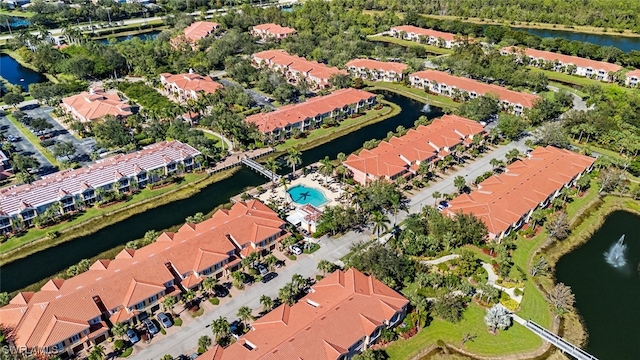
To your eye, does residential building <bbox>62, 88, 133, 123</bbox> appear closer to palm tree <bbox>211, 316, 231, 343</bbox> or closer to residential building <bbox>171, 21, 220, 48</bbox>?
residential building <bbox>171, 21, 220, 48</bbox>

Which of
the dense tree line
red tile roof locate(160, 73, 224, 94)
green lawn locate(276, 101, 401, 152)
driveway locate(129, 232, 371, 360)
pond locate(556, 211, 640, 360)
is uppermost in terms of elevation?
the dense tree line

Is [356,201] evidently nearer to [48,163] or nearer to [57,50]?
[48,163]

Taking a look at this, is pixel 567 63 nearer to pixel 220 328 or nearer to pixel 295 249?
pixel 295 249

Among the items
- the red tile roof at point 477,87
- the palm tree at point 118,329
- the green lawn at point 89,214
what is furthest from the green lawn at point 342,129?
the palm tree at point 118,329

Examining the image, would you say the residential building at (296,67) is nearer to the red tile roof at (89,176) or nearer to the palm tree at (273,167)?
the palm tree at (273,167)

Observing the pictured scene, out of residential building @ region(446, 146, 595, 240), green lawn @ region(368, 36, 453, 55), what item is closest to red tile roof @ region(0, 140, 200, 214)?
residential building @ region(446, 146, 595, 240)

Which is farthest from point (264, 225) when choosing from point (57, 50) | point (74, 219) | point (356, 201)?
point (57, 50)

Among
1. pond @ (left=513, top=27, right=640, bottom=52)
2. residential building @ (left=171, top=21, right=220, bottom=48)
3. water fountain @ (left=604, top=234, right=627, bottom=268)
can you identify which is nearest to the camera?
water fountain @ (left=604, top=234, right=627, bottom=268)
